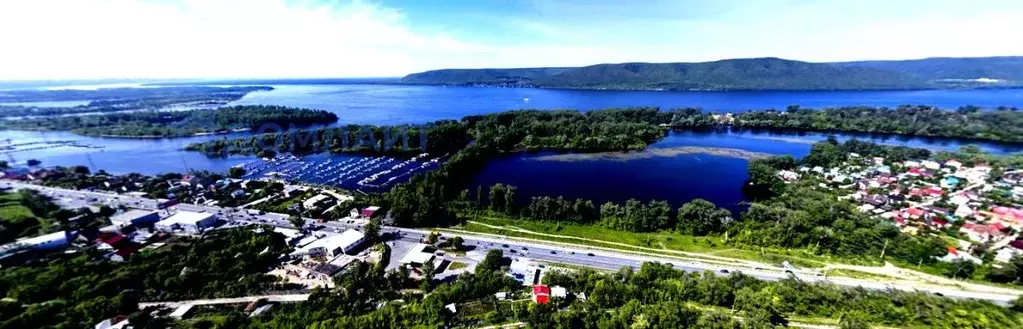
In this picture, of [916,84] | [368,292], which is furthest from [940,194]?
[916,84]

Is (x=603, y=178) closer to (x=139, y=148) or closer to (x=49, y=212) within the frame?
(x=49, y=212)

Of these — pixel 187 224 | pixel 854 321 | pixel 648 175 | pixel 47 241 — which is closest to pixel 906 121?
pixel 648 175

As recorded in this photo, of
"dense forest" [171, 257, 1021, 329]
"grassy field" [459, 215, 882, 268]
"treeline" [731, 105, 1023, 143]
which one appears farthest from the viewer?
"treeline" [731, 105, 1023, 143]

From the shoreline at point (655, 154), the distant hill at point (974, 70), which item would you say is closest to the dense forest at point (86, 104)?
the shoreline at point (655, 154)

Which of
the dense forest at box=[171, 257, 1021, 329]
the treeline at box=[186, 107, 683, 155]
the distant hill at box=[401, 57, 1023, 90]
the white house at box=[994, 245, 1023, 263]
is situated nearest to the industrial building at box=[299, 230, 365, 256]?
the dense forest at box=[171, 257, 1021, 329]

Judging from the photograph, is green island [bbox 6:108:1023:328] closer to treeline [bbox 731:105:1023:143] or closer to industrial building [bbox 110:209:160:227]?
industrial building [bbox 110:209:160:227]

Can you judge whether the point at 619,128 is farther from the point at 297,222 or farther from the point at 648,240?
the point at 297,222
